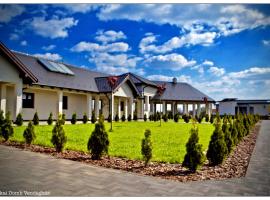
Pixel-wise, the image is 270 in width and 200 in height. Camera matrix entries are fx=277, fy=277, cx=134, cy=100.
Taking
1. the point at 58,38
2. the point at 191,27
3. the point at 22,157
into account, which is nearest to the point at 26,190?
the point at 22,157

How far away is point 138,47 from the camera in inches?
344

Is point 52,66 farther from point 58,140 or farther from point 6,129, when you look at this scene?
point 58,140

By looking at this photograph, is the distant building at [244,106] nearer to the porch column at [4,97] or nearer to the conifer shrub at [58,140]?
the porch column at [4,97]

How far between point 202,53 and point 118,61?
2727 millimetres

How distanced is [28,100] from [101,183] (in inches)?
700

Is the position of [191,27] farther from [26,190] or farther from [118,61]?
[26,190]

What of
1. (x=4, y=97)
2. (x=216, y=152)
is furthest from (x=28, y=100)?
(x=216, y=152)

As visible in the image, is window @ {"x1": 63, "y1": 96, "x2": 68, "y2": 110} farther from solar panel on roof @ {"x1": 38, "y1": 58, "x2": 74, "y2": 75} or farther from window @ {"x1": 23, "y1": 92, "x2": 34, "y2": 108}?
window @ {"x1": 23, "y1": 92, "x2": 34, "y2": 108}

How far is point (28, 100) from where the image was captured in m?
21.7

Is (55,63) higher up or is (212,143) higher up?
(55,63)

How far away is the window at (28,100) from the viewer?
21420 millimetres

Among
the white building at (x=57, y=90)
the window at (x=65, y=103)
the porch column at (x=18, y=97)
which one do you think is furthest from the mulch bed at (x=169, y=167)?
the window at (x=65, y=103)

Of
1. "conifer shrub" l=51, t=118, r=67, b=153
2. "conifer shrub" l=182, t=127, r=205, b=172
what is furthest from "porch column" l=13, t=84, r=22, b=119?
"conifer shrub" l=182, t=127, r=205, b=172

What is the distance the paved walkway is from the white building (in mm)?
8376
